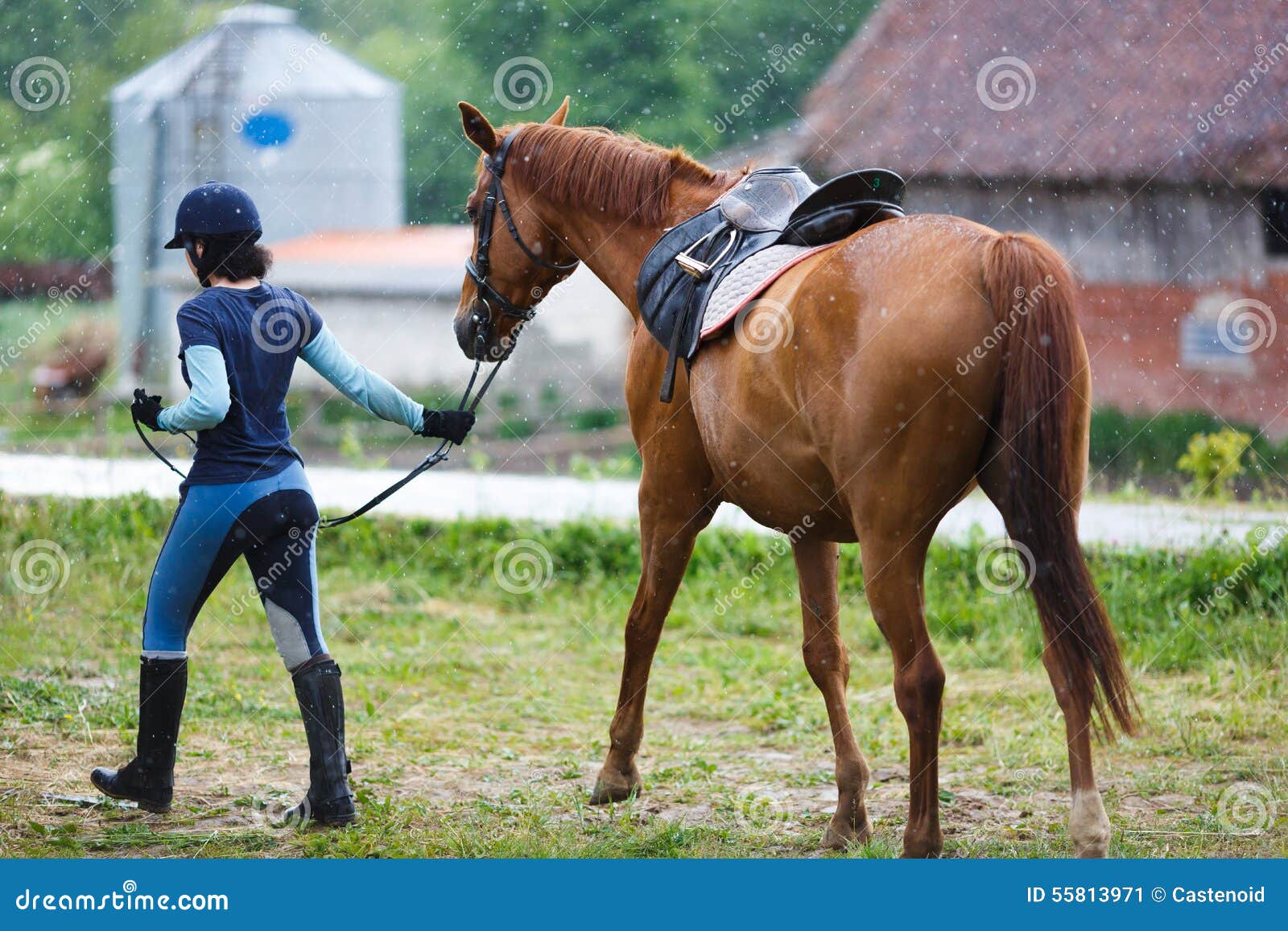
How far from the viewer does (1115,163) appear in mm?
11516

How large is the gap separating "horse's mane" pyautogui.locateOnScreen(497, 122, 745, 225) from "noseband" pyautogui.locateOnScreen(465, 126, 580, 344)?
0.10 m

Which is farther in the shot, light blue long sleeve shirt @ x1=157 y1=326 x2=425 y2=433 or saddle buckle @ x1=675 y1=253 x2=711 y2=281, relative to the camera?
saddle buckle @ x1=675 y1=253 x2=711 y2=281

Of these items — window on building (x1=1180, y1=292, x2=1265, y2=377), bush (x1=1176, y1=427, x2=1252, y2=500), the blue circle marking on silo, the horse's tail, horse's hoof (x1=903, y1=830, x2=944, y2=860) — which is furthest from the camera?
the blue circle marking on silo

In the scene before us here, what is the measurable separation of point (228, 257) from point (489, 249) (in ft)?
3.31

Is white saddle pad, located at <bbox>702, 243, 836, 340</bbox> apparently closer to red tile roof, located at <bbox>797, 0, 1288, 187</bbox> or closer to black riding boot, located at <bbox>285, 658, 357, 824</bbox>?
black riding boot, located at <bbox>285, 658, 357, 824</bbox>

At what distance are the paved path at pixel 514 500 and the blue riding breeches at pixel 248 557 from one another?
4.09 m

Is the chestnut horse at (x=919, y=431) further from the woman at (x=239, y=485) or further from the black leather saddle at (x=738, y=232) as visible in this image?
the woman at (x=239, y=485)

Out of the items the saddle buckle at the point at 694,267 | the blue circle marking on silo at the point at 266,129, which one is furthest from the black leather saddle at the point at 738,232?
the blue circle marking on silo at the point at 266,129

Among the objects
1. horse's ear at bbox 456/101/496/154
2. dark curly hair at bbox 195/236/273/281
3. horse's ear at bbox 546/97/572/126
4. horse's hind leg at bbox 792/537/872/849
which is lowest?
horse's hind leg at bbox 792/537/872/849

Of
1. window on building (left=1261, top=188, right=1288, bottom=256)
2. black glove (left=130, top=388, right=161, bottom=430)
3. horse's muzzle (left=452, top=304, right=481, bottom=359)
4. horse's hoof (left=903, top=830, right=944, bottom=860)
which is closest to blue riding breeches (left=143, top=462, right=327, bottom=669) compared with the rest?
black glove (left=130, top=388, right=161, bottom=430)

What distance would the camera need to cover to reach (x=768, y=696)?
597cm

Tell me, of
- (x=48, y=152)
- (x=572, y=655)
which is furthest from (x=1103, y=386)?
(x=48, y=152)

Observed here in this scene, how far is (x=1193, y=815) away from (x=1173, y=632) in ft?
6.94

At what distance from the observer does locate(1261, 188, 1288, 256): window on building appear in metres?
11.5
